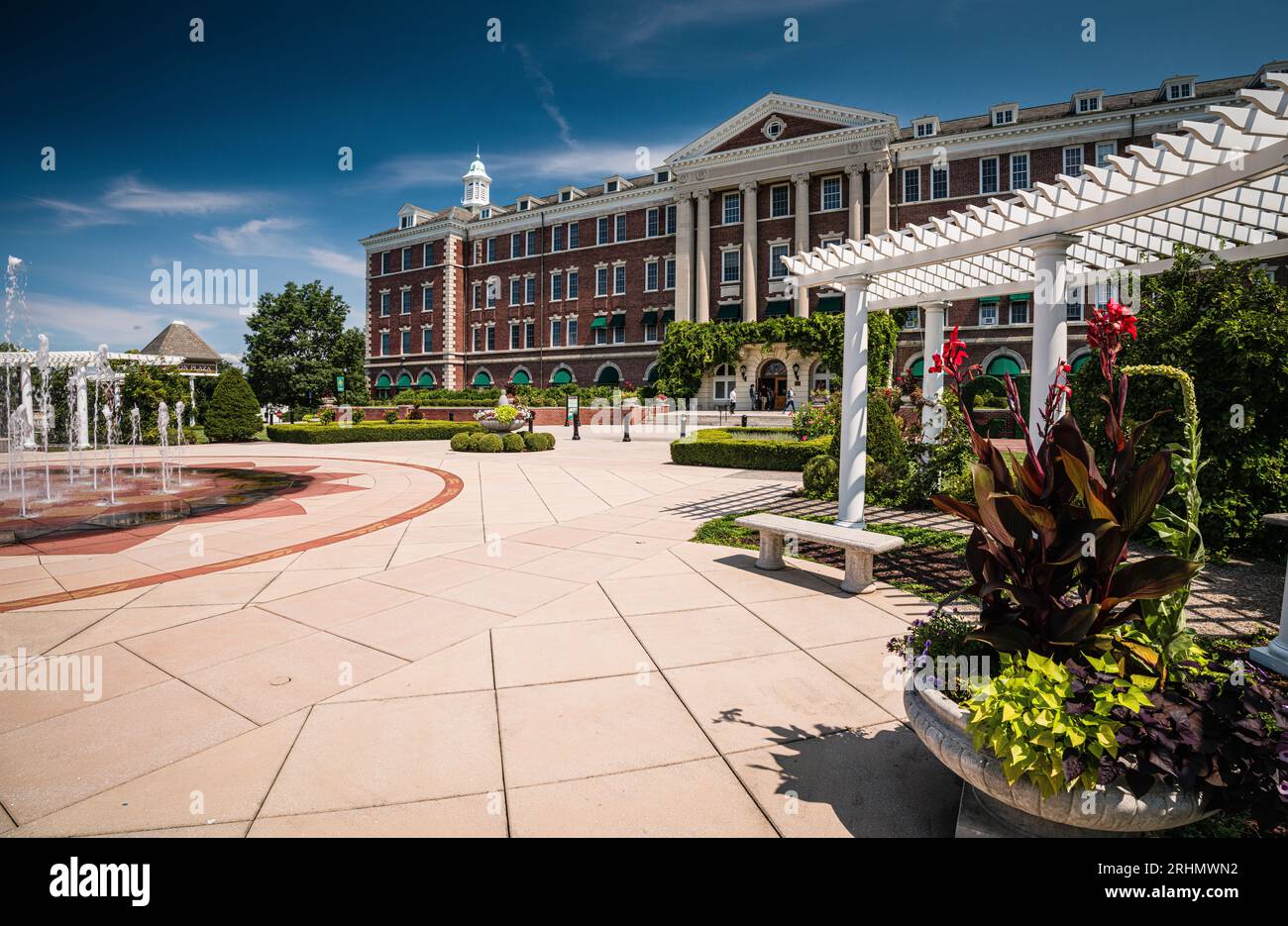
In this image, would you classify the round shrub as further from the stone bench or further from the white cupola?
the white cupola

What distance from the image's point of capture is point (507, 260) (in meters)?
51.7

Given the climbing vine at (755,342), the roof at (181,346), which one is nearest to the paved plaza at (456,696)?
the climbing vine at (755,342)

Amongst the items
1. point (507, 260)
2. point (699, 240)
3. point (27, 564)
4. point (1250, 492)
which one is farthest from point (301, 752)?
point (507, 260)

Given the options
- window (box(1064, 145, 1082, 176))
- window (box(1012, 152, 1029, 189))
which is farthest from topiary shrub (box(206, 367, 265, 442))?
window (box(1064, 145, 1082, 176))

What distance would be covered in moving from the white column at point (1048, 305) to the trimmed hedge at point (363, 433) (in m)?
22.1

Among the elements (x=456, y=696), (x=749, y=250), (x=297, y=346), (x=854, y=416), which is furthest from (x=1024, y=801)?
(x=297, y=346)

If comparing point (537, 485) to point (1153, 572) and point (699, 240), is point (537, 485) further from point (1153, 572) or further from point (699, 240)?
point (699, 240)

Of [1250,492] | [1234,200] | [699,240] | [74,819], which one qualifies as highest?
[699,240]

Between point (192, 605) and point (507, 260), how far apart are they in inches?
1972

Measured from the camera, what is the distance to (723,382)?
41.8 meters

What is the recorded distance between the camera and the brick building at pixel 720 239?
3472 cm

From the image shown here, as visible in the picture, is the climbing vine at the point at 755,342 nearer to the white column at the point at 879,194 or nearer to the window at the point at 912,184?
the white column at the point at 879,194

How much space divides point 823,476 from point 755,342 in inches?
1164

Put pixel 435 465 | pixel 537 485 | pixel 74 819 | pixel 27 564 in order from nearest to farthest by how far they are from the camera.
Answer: pixel 74 819
pixel 27 564
pixel 537 485
pixel 435 465
